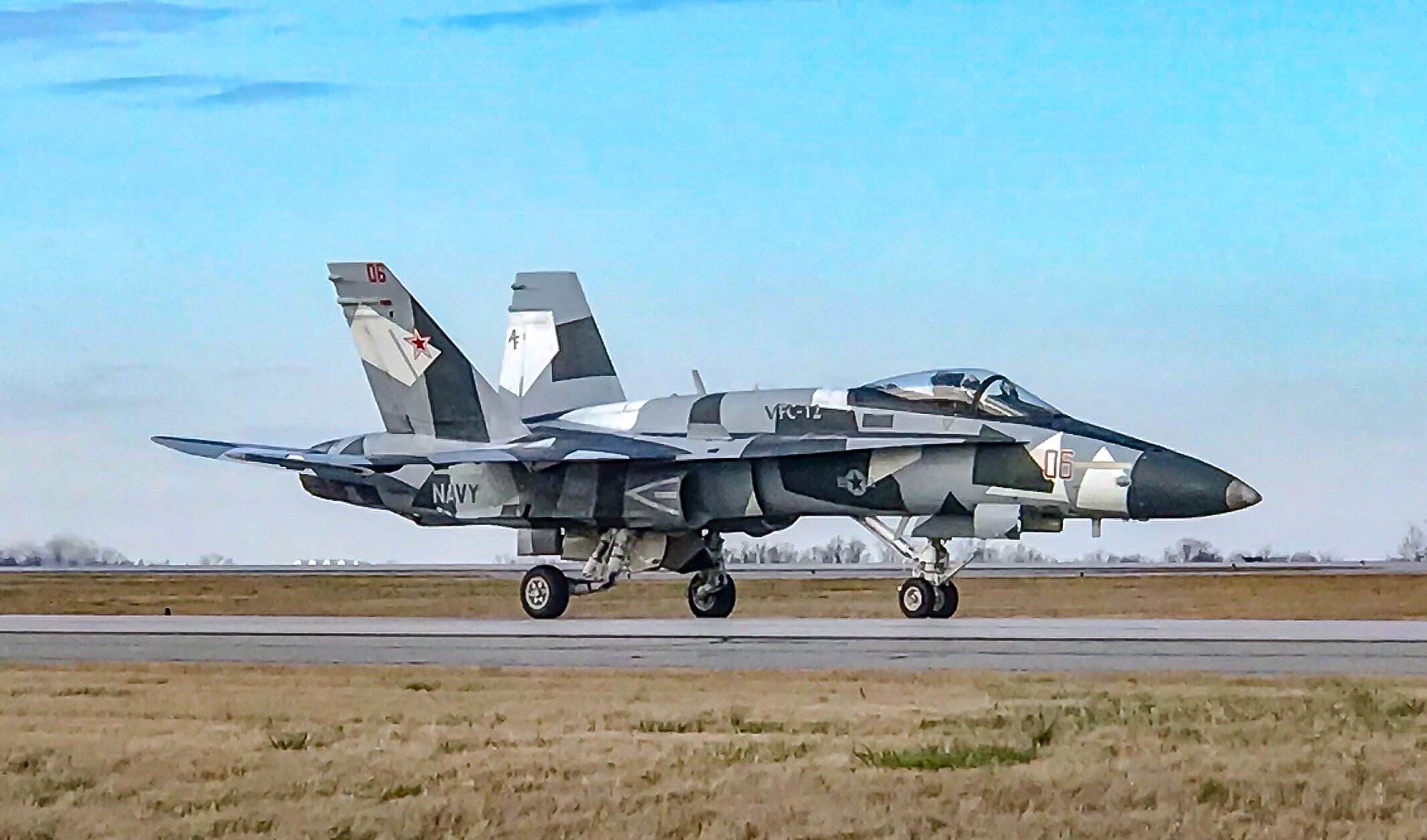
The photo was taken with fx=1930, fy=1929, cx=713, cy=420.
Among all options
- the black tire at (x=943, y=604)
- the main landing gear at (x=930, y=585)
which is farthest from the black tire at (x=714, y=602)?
the black tire at (x=943, y=604)

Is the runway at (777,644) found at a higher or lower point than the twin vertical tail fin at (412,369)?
lower

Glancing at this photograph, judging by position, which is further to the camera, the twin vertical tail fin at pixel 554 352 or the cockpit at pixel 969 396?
the twin vertical tail fin at pixel 554 352

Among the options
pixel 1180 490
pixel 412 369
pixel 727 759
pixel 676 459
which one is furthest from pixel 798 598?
pixel 727 759

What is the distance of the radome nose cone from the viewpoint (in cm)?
1892

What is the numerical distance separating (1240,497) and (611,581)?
7.72 meters

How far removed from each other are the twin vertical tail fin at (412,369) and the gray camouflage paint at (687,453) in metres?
0.02

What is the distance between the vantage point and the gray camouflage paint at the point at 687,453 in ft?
65.0

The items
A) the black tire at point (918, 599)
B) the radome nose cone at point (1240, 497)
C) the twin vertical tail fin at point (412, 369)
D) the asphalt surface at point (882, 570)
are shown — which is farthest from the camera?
the asphalt surface at point (882, 570)

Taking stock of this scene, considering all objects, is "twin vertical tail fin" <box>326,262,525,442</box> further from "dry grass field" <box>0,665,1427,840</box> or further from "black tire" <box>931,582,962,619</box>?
"dry grass field" <box>0,665,1427,840</box>

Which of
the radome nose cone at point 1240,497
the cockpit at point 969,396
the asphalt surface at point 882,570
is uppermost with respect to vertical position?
the cockpit at point 969,396

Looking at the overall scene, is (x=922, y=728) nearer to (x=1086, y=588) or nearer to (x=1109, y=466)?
(x=1109, y=466)

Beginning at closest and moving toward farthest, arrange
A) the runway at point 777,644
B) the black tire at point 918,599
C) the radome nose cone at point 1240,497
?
1. the runway at point 777,644
2. the radome nose cone at point 1240,497
3. the black tire at point 918,599

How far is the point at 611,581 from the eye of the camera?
23109mm

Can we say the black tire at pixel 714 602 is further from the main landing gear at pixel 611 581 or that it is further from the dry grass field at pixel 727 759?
the dry grass field at pixel 727 759
